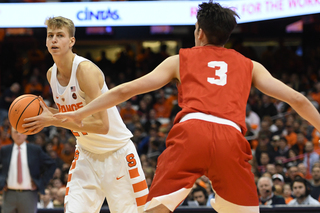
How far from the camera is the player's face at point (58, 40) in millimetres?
3936

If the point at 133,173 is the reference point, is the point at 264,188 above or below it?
below

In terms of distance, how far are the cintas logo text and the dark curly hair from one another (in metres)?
9.11

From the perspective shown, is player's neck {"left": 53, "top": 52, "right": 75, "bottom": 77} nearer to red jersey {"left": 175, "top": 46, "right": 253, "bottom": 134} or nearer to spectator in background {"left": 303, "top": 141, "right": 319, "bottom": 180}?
red jersey {"left": 175, "top": 46, "right": 253, "bottom": 134}

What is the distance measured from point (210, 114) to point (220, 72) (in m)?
0.29

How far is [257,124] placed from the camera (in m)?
11.5

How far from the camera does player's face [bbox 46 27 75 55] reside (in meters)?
3.94

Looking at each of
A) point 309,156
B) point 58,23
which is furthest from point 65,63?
point 309,156

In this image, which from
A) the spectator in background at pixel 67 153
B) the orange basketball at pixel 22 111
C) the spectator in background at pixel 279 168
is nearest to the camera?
the orange basketball at pixel 22 111

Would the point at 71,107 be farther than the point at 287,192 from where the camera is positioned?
No

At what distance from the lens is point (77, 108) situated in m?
4.00

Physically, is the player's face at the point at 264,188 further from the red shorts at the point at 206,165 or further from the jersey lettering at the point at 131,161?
the red shorts at the point at 206,165

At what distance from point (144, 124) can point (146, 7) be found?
3.14 m

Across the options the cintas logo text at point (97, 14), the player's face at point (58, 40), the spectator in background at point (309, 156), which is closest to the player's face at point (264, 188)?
the spectator in background at point (309, 156)

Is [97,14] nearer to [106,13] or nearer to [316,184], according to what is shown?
[106,13]
